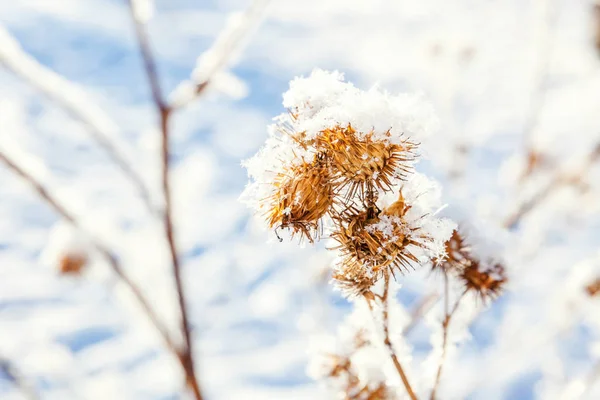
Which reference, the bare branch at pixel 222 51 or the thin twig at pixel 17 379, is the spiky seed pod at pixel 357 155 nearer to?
the bare branch at pixel 222 51

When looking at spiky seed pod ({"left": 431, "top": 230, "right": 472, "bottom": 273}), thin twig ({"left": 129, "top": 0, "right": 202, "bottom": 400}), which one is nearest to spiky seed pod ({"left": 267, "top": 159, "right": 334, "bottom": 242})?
spiky seed pod ({"left": 431, "top": 230, "right": 472, "bottom": 273})

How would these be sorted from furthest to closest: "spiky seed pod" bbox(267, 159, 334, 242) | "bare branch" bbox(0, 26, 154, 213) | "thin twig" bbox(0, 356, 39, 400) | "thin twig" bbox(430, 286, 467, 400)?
1. "thin twig" bbox(0, 356, 39, 400)
2. "bare branch" bbox(0, 26, 154, 213)
3. "thin twig" bbox(430, 286, 467, 400)
4. "spiky seed pod" bbox(267, 159, 334, 242)

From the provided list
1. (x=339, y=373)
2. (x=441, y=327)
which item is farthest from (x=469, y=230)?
(x=339, y=373)

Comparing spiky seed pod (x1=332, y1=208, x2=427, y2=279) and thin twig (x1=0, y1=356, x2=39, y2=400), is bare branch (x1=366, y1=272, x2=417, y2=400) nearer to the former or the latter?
spiky seed pod (x1=332, y1=208, x2=427, y2=279)

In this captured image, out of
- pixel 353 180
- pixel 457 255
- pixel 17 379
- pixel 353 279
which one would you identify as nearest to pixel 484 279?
pixel 457 255

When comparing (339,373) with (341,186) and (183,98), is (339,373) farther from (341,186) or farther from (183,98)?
(183,98)

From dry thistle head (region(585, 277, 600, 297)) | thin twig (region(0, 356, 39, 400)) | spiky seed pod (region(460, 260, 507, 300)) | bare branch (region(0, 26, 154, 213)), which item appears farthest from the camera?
dry thistle head (region(585, 277, 600, 297))

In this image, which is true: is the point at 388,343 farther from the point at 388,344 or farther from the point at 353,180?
the point at 353,180
